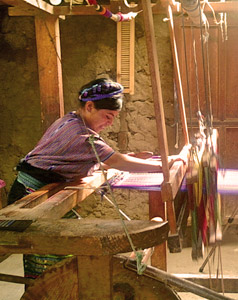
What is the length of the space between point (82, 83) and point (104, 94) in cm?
278

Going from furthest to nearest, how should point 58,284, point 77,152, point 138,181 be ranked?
point 138,181
point 77,152
point 58,284

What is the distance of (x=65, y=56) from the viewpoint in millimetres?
5355

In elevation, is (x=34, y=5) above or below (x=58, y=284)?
above

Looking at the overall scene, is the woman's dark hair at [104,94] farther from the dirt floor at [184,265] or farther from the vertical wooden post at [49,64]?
the dirt floor at [184,265]

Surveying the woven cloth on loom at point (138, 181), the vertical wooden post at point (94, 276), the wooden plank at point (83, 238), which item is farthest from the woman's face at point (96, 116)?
the vertical wooden post at point (94, 276)

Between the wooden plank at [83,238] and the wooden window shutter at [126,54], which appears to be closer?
the wooden plank at [83,238]

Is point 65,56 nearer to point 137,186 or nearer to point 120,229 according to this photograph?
point 137,186

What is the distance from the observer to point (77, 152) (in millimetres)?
2584

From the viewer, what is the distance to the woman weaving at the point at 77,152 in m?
2.58

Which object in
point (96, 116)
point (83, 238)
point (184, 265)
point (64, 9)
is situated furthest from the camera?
point (184, 265)

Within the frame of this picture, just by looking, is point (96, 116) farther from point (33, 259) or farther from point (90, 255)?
point (90, 255)

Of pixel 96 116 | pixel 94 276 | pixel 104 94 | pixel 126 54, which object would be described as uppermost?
pixel 126 54

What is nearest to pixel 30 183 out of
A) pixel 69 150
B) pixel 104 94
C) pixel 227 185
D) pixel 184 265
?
pixel 69 150

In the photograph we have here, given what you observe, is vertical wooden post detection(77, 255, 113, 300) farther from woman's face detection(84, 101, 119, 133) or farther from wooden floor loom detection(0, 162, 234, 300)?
woman's face detection(84, 101, 119, 133)
